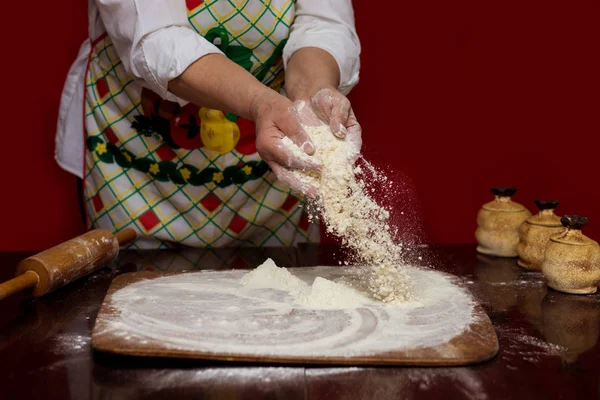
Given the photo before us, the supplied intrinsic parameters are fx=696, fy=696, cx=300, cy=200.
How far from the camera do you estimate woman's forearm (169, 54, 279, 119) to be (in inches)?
→ 53.4

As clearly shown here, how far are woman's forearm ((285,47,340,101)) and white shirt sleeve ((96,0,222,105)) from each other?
7.8 inches

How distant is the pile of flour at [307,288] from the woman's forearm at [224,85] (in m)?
0.31

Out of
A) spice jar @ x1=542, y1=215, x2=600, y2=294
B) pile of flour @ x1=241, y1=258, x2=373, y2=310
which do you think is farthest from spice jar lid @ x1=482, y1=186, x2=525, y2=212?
pile of flour @ x1=241, y1=258, x2=373, y2=310

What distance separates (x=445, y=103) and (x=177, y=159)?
1.01m

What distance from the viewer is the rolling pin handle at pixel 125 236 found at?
1568 millimetres

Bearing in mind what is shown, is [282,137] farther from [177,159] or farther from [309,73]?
[177,159]

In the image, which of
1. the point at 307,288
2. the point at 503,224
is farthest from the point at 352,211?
the point at 503,224

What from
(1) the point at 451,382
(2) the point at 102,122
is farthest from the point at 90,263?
(1) the point at 451,382

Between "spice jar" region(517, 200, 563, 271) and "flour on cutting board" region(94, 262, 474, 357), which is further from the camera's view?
"spice jar" region(517, 200, 563, 271)

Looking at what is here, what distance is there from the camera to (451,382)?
36.3 inches

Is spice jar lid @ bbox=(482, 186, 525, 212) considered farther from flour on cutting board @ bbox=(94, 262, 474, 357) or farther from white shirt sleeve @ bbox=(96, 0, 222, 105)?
white shirt sleeve @ bbox=(96, 0, 222, 105)

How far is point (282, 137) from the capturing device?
1286mm

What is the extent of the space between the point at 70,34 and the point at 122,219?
30.3 inches

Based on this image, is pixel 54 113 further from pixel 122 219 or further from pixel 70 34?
pixel 122 219
